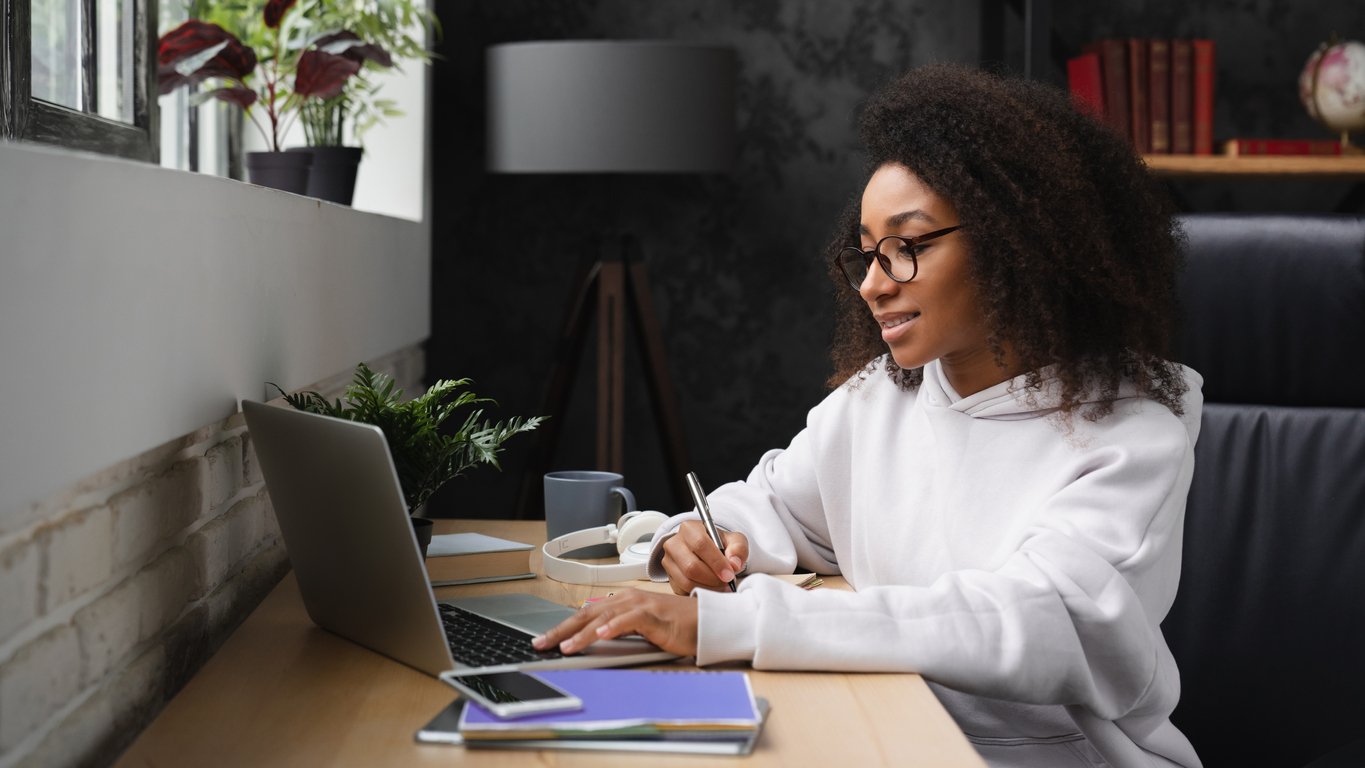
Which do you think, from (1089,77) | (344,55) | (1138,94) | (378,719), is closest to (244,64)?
(344,55)

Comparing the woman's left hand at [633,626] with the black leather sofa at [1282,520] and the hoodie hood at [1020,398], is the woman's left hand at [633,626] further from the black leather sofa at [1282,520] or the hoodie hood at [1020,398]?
the black leather sofa at [1282,520]

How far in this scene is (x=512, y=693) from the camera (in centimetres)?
92

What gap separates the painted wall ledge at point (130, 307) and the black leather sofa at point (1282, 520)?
1.09 m

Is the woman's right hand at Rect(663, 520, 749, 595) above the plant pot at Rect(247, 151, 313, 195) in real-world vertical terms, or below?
below

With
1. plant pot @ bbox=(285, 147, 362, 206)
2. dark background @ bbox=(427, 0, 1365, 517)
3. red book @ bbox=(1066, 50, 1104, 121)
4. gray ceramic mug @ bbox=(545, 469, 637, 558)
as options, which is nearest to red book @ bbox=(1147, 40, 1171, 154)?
red book @ bbox=(1066, 50, 1104, 121)

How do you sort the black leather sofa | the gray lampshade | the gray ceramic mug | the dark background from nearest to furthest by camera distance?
the black leather sofa
the gray ceramic mug
the gray lampshade
the dark background

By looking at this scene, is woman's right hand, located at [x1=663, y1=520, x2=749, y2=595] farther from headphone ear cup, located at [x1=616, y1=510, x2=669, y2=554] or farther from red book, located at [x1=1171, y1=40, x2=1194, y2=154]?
red book, located at [x1=1171, y1=40, x2=1194, y2=154]

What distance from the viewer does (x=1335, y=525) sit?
147cm

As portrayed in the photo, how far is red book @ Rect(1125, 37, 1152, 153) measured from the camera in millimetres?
2965

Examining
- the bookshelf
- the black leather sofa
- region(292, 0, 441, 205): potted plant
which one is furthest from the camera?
the bookshelf

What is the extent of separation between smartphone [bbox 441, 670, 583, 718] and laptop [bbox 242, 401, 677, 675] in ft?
0.04

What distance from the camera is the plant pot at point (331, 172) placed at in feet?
7.27

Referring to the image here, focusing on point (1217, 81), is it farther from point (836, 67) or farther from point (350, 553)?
point (350, 553)

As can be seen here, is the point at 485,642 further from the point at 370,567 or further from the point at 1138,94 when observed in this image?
the point at 1138,94
